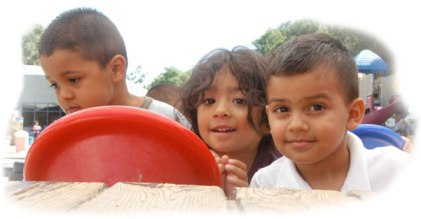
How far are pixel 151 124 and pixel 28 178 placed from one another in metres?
0.38

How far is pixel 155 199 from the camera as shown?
2.60ft

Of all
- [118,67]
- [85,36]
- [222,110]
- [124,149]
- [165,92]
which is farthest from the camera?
[165,92]

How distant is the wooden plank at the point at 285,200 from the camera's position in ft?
2.45

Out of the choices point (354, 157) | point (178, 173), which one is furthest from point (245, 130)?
point (178, 173)

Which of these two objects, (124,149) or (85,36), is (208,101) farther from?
(124,149)

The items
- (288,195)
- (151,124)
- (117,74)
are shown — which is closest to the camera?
(288,195)

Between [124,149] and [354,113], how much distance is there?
0.83 m

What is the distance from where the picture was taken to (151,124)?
1202 mm

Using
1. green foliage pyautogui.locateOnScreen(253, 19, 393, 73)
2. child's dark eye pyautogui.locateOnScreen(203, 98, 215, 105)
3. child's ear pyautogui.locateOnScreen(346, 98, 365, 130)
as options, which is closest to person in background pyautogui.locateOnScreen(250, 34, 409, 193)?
child's ear pyautogui.locateOnScreen(346, 98, 365, 130)

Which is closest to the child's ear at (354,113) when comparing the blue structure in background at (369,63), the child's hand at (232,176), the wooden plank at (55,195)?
the child's hand at (232,176)

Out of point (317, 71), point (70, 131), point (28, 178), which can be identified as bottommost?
point (28, 178)

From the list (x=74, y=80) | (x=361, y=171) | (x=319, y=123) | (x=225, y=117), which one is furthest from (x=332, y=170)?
(x=74, y=80)

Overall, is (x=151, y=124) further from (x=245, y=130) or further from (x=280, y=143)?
(x=245, y=130)

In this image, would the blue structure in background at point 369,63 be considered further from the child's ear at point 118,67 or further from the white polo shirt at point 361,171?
the white polo shirt at point 361,171
